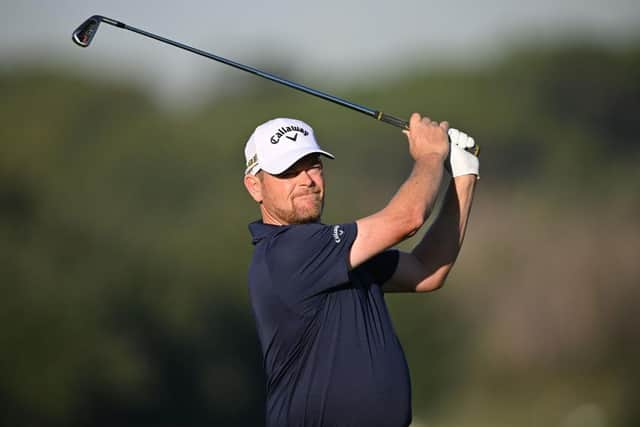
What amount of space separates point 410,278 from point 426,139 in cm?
60

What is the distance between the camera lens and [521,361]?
12773 millimetres

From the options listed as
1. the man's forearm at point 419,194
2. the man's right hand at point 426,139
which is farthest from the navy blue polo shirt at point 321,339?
the man's right hand at point 426,139

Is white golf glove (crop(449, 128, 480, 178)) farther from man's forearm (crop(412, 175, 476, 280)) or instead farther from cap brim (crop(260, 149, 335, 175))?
cap brim (crop(260, 149, 335, 175))

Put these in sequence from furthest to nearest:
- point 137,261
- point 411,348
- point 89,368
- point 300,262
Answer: point 411,348
point 137,261
point 89,368
point 300,262

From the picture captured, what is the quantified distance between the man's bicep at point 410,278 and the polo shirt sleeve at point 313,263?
538mm

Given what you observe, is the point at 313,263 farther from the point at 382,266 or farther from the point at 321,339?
the point at 382,266

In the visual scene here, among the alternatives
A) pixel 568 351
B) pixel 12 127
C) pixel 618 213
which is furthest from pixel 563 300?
pixel 12 127

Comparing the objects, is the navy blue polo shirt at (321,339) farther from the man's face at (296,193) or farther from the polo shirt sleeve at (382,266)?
the polo shirt sleeve at (382,266)

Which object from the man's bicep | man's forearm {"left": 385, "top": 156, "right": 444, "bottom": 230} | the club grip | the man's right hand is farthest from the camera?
the man's bicep

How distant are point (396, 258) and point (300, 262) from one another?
65cm

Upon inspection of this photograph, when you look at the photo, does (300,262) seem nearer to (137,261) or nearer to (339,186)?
(137,261)

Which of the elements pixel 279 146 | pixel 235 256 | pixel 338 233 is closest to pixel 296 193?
pixel 279 146

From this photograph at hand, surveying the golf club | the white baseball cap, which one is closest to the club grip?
the golf club

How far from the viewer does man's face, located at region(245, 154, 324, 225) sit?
3.49 m
